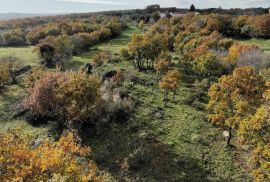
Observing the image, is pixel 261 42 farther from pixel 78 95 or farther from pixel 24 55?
pixel 78 95

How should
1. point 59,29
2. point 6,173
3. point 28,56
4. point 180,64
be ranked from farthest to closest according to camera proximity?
point 59,29, point 28,56, point 180,64, point 6,173

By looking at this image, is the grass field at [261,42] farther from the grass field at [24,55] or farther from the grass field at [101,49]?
the grass field at [24,55]

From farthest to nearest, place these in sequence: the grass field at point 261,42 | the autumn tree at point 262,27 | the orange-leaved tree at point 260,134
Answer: the autumn tree at point 262,27 → the grass field at point 261,42 → the orange-leaved tree at point 260,134

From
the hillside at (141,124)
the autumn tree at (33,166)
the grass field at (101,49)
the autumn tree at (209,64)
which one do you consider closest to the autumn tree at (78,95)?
Answer: the hillside at (141,124)

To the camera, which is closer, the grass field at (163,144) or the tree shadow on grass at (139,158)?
the tree shadow on grass at (139,158)

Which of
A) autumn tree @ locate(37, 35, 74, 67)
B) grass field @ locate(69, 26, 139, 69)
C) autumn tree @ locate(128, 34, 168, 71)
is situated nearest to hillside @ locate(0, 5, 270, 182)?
autumn tree @ locate(128, 34, 168, 71)

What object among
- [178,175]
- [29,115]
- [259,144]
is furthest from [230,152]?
[29,115]

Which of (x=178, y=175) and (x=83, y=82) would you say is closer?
(x=178, y=175)

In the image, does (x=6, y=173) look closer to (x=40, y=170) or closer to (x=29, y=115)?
(x=40, y=170)

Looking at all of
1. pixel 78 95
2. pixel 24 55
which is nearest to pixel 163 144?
pixel 78 95

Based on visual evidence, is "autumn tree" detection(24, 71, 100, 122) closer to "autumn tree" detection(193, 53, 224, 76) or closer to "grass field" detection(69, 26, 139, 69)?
"autumn tree" detection(193, 53, 224, 76)
